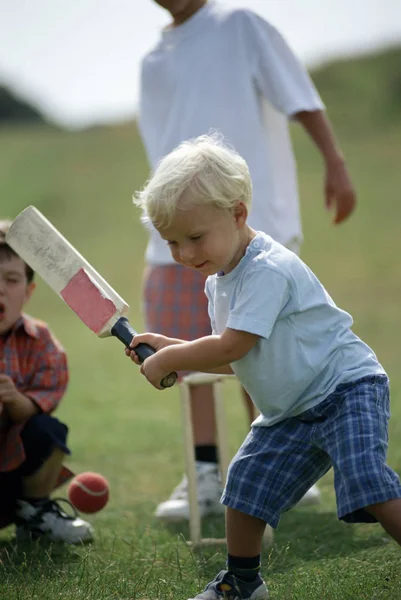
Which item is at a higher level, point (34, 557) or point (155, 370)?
point (155, 370)

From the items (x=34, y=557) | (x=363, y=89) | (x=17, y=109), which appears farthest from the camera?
(x=17, y=109)

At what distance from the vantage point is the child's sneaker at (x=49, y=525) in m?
3.34

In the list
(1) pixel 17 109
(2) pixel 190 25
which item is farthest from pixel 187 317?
(1) pixel 17 109

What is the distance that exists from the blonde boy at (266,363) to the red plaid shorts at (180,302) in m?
1.21

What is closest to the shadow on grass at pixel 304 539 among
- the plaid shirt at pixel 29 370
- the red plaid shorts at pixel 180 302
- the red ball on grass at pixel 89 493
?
the red ball on grass at pixel 89 493

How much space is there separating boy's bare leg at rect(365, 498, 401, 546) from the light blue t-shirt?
0.33 metres

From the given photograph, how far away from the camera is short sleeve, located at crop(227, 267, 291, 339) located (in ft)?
7.97

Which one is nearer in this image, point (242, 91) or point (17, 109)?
point (242, 91)

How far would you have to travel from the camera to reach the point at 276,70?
12.2 feet

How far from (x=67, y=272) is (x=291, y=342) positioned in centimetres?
75

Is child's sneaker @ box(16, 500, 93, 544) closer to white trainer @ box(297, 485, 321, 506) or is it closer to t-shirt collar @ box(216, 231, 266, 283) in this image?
white trainer @ box(297, 485, 321, 506)

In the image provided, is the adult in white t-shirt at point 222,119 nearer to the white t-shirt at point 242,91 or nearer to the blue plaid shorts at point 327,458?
the white t-shirt at point 242,91

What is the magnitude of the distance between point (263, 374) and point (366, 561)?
0.71 meters

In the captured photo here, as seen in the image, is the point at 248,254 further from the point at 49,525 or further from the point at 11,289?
the point at 49,525
